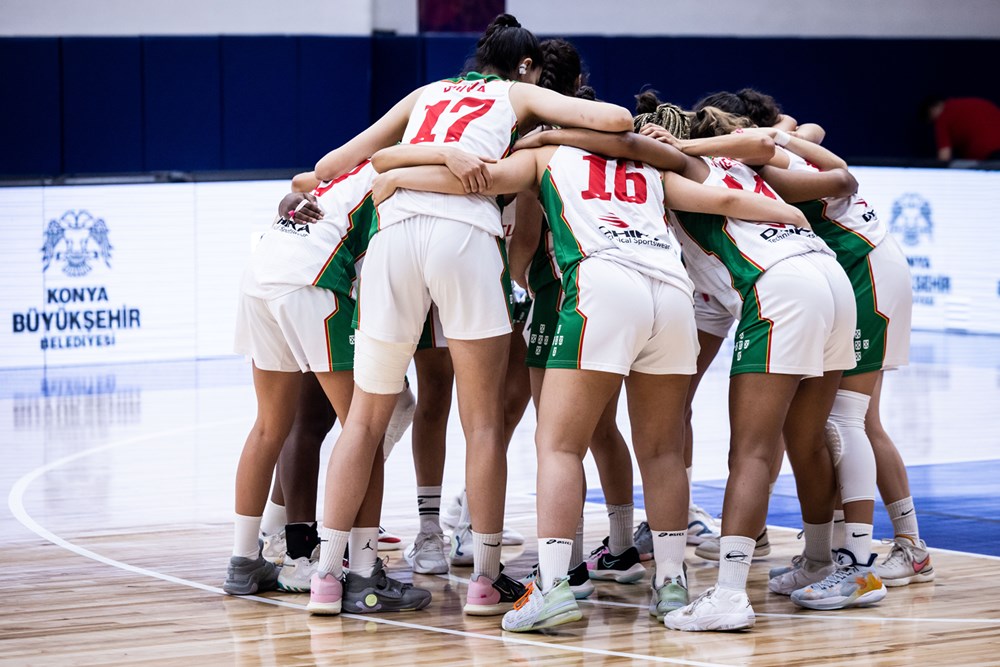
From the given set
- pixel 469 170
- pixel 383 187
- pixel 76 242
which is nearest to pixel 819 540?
pixel 469 170

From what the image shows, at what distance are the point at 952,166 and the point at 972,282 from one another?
0.98 m

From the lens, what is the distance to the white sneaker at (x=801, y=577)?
180 inches

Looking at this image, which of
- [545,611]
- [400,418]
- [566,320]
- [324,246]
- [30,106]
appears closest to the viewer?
[545,611]

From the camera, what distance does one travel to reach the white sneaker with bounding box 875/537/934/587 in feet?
15.5

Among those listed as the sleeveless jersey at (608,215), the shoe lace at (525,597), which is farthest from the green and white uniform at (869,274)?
the shoe lace at (525,597)

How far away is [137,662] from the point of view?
3.76m

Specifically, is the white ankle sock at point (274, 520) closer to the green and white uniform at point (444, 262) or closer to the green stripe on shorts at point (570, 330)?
the green and white uniform at point (444, 262)

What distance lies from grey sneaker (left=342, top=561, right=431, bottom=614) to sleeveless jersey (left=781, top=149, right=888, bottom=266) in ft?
5.91

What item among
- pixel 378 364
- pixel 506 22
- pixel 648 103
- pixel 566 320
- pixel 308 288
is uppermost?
pixel 506 22

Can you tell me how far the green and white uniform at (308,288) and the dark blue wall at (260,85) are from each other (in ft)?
31.8

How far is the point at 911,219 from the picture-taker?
1185 centimetres

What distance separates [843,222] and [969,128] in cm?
1162

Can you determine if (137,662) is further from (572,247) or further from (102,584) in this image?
(572,247)

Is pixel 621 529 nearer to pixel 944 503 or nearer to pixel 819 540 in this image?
pixel 819 540
